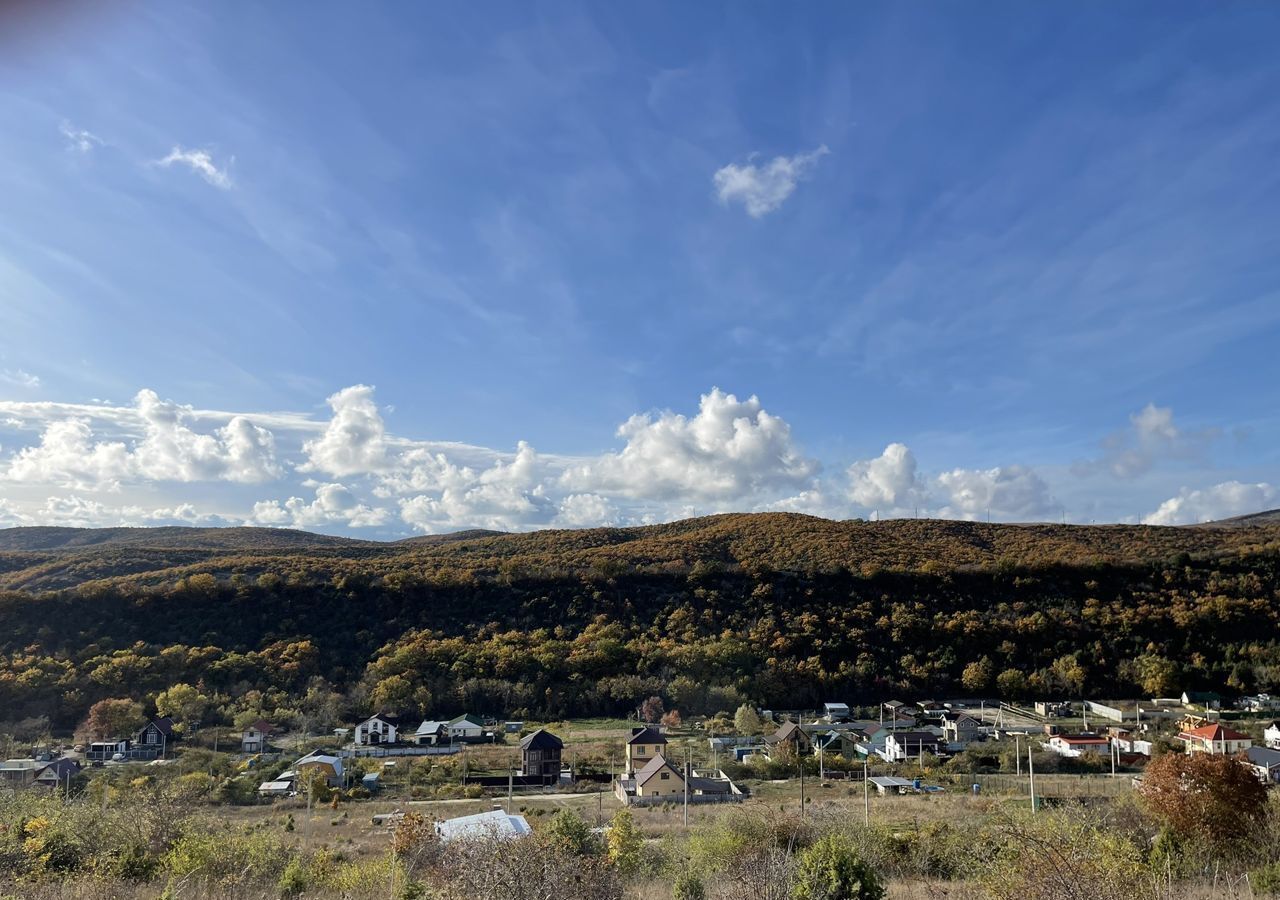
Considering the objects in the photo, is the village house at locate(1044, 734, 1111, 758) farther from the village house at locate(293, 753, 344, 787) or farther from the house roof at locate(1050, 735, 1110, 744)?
the village house at locate(293, 753, 344, 787)

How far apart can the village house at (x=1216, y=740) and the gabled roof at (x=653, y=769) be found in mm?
20032

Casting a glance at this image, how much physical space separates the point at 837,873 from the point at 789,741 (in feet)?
71.2

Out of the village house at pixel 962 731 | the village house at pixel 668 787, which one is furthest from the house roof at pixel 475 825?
the village house at pixel 962 731

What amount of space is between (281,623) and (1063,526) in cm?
7647

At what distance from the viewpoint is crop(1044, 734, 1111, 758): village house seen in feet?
98.6

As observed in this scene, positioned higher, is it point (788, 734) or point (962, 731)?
point (788, 734)

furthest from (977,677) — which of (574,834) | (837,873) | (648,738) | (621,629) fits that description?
(837,873)

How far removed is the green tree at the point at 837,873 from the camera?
10172 mm

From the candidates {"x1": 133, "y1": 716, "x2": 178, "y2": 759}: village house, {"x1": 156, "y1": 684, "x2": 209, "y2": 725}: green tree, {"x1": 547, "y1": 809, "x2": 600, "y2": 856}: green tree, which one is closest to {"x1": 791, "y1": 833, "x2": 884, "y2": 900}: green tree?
{"x1": 547, "y1": 809, "x2": 600, "y2": 856}: green tree

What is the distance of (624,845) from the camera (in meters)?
15.0

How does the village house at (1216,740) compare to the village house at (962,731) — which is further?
the village house at (962,731)

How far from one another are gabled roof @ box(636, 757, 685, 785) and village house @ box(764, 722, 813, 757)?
605 centimetres

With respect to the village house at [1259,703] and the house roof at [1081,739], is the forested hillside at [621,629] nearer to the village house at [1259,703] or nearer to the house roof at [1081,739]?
the village house at [1259,703]

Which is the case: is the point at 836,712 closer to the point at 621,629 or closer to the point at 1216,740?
the point at 621,629
